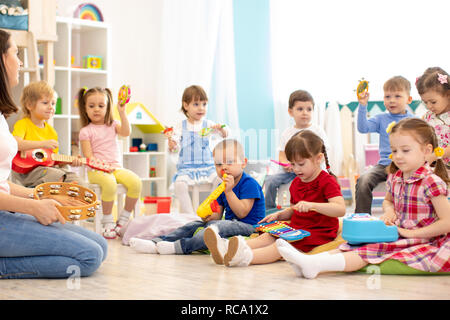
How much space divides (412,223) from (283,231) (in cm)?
42

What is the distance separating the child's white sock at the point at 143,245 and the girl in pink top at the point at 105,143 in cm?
54

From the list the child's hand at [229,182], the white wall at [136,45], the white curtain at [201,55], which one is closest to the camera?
the child's hand at [229,182]

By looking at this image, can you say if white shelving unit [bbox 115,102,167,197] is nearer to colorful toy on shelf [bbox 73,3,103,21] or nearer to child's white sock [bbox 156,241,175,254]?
colorful toy on shelf [bbox 73,3,103,21]

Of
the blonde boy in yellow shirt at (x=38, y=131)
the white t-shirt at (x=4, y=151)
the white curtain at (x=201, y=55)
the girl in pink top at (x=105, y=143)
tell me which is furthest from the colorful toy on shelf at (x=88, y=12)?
the white t-shirt at (x=4, y=151)

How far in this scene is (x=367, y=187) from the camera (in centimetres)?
257

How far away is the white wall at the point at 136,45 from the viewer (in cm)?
448

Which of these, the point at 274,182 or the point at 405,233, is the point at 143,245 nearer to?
the point at 274,182

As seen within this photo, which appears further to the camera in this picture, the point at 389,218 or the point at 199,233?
the point at 199,233

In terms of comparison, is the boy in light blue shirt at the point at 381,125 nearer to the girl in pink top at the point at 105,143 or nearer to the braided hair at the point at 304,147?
the braided hair at the point at 304,147

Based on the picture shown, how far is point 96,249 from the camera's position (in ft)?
5.65

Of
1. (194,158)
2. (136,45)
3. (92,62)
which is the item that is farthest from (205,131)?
(136,45)

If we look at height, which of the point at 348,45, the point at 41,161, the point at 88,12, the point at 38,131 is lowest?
the point at 41,161

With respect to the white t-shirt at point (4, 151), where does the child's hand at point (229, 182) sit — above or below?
below
